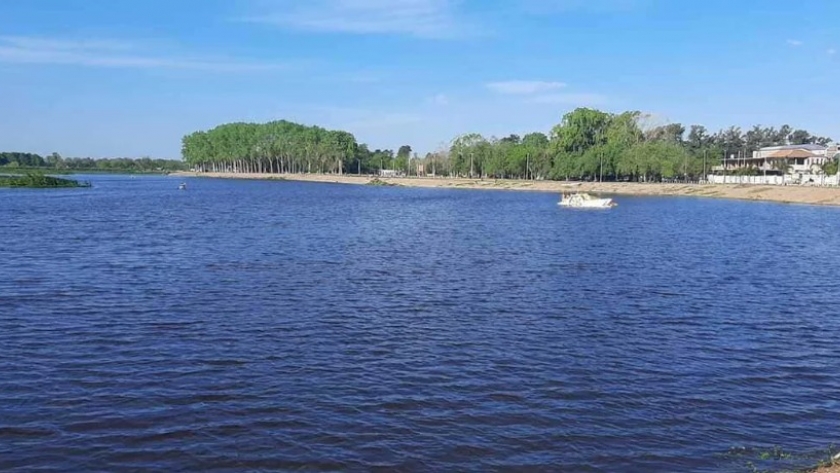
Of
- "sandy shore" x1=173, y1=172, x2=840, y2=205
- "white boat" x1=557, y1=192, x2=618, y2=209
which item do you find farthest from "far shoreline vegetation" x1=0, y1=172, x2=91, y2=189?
"white boat" x1=557, y1=192, x2=618, y2=209

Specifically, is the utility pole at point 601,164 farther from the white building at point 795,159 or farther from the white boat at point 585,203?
the white boat at point 585,203

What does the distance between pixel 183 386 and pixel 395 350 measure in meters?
5.16

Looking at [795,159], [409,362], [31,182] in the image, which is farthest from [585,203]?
[795,159]

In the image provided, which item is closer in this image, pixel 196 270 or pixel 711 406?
pixel 711 406

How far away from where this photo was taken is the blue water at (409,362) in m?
11.6

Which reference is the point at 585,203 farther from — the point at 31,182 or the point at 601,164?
the point at 31,182

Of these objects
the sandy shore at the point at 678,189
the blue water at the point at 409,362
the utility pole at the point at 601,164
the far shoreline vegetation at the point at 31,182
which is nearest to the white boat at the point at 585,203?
the sandy shore at the point at 678,189

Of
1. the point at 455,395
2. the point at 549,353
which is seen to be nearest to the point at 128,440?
the point at 455,395

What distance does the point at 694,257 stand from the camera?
1474 inches

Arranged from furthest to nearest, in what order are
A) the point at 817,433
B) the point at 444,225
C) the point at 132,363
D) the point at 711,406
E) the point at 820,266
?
the point at 444,225 → the point at 820,266 → the point at 132,363 → the point at 711,406 → the point at 817,433

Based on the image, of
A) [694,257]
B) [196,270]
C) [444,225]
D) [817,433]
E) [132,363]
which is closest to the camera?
[817,433]

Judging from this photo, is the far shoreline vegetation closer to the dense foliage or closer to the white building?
the dense foliage

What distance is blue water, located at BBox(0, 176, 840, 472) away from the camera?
→ 38.1 ft

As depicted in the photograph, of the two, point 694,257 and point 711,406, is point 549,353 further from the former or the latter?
point 694,257
